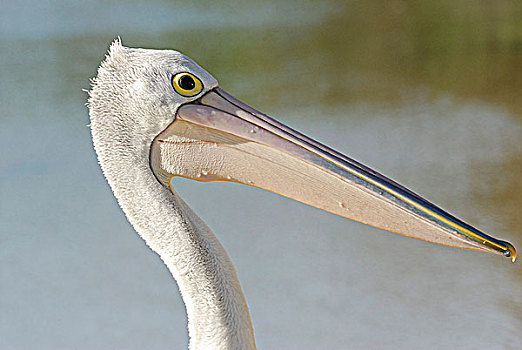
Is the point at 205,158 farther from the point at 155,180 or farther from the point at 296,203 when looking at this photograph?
the point at 296,203

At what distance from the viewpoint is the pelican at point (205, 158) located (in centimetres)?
144

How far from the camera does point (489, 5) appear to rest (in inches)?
264

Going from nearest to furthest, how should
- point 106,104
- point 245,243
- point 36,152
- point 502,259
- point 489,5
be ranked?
point 106,104
point 502,259
point 245,243
point 36,152
point 489,5

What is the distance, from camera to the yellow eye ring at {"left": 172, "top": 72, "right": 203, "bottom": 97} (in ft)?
4.74

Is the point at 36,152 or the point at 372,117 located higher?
the point at 372,117

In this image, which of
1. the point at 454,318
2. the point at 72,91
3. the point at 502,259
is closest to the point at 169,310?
the point at 454,318

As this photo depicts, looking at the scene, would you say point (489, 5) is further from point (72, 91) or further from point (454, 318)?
point (454, 318)

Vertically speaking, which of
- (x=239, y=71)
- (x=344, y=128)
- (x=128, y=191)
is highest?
(x=239, y=71)

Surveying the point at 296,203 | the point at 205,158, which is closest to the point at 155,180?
the point at 205,158

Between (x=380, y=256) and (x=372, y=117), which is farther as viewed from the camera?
(x=372, y=117)

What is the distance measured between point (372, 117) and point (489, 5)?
275 centimetres

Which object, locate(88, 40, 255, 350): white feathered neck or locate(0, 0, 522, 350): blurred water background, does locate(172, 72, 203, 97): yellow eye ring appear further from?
locate(0, 0, 522, 350): blurred water background

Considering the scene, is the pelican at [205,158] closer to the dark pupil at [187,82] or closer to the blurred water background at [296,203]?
the dark pupil at [187,82]

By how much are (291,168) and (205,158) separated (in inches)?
7.4
